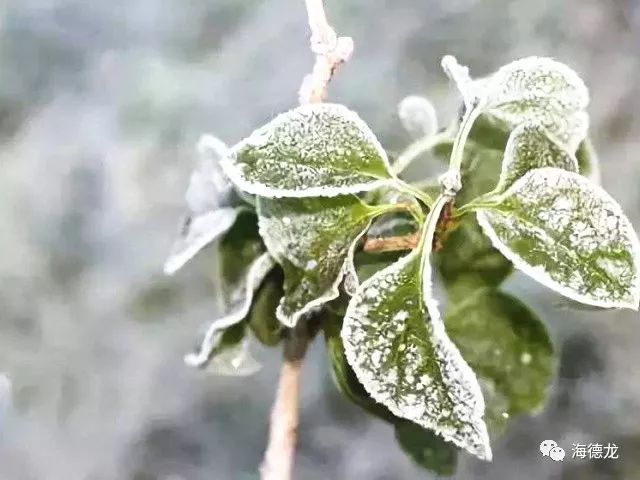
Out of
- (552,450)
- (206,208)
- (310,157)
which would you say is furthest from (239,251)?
(552,450)

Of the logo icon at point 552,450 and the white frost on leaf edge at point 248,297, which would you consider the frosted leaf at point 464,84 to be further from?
the logo icon at point 552,450

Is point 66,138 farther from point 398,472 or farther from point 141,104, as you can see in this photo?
point 398,472

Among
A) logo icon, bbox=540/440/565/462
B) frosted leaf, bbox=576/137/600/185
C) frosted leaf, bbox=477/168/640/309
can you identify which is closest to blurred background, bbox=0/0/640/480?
logo icon, bbox=540/440/565/462

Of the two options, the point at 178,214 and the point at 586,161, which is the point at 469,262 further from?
the point at 178,214

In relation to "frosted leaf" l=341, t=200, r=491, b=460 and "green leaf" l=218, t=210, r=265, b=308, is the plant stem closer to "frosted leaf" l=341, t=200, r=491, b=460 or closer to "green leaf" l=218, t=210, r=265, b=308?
"frosted leaf" l=341, t=200, r=491, b=460

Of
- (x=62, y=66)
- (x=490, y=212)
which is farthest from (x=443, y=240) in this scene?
(x=62, y=66)

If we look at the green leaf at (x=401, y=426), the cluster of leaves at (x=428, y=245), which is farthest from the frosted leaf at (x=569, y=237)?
the green leaf at (x=401, y=426)
